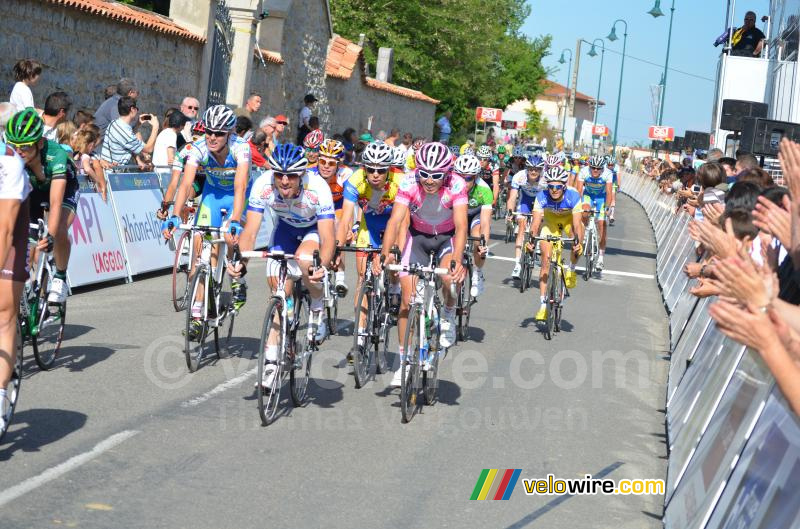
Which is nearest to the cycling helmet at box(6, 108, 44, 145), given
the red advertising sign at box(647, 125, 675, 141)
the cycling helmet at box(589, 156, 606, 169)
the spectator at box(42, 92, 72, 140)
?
the spectator at box(42, 92, 72, 140)

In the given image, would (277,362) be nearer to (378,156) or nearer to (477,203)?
(378,156)

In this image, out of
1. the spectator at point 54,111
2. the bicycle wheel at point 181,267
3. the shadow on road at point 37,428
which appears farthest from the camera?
the bicycle wheel at point 181,267

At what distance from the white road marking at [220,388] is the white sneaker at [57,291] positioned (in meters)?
1.41

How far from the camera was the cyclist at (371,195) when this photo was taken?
10531mm

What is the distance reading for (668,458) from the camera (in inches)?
316

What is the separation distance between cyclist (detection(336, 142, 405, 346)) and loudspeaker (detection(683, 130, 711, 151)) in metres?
22.5

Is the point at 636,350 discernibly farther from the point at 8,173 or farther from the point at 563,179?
the point at 8,173

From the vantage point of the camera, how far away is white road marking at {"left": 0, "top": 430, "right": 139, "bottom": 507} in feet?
19.5

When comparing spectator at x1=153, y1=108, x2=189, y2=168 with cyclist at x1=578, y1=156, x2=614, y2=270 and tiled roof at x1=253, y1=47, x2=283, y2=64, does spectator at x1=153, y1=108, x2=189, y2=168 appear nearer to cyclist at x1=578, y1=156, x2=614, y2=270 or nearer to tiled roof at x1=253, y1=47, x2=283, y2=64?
cyclist at x1=578, y1=156, x2=614, y2=270

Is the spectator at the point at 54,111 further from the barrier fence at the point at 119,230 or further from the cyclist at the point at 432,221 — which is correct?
the cyclist at the point at 432,221

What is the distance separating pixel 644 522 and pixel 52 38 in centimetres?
1336

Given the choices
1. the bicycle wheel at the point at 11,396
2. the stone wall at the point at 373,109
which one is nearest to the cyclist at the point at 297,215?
the bicycle wheel at the point at 11,396

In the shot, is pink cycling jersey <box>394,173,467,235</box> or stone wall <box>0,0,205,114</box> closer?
pink cycling jersey <box>394,173,467,235</box>

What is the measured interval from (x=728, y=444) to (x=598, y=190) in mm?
16895
